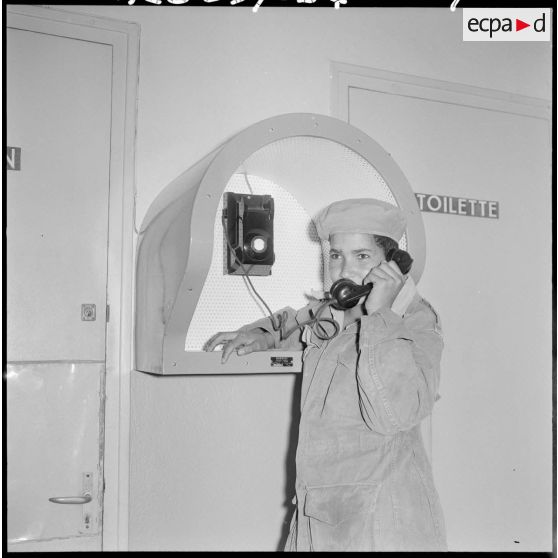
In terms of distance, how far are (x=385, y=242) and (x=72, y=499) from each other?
1.28 meters

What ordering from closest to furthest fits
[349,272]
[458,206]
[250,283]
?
[349,272]
[250,283]
[458,206]

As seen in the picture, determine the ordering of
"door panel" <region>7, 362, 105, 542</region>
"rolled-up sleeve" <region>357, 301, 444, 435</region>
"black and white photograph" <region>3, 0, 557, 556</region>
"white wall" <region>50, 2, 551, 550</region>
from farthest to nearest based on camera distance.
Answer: "white wall" <region>50, 2, 551, 550</region>
"door panel" <region>7, 362, 105, 542</region>
"black and white photograph" <region>3, 0, 557, 556</region>
"rolled-up sleeve" <region>357, 301, 444, 435</region>

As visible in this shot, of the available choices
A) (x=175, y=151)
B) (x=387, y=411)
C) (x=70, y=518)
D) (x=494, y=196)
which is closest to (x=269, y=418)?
(x=70, y=518)

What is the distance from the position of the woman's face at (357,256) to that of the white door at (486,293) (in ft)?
2.78

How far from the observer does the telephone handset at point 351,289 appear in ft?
5.38

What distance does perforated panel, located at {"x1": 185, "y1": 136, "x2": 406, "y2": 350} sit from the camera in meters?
2.00

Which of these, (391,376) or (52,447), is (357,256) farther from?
(52,447)

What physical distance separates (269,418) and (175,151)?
1.02 m

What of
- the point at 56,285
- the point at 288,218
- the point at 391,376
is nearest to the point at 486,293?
the point at 288,218

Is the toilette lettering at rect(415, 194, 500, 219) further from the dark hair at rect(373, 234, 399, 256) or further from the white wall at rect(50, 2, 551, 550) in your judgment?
the dark hair at rect(373, 234, 399, 256)

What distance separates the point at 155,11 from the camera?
2184 mm

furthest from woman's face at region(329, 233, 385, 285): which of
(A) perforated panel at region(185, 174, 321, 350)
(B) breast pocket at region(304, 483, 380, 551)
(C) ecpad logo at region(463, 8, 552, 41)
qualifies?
(C) ecpad logo at region(463, 8, 552, 41)

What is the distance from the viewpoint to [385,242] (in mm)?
1803

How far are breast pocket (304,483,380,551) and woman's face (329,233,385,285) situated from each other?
0.56 m
